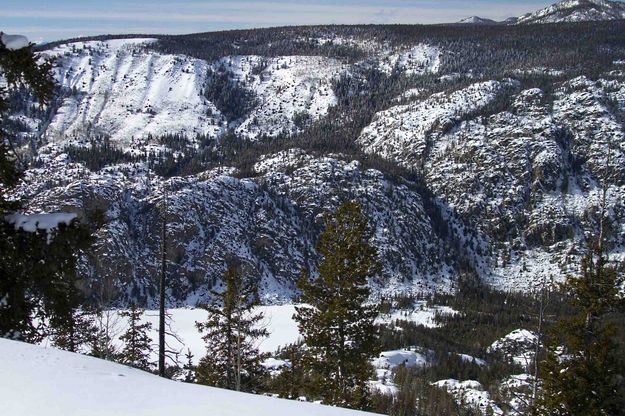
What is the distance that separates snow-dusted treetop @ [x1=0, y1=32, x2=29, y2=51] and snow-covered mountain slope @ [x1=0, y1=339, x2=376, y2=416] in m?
5.67

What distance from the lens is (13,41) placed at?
10398 millimetres

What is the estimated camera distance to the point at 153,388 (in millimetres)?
8344

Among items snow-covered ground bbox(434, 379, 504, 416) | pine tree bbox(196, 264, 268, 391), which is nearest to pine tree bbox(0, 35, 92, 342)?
pine tree bbox(196, 264, 268, 391)

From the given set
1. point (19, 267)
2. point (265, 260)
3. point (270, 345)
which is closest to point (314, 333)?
point (19, 267)

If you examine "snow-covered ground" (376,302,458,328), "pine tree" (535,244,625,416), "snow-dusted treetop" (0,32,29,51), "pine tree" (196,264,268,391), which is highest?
"snow-dusted treetop" (0,32,29,51)

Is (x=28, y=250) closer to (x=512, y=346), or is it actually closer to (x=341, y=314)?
(x=341, y=314)

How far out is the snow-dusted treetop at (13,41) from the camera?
1037cm

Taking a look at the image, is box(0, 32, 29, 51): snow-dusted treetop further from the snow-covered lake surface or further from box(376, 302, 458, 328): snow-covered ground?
box(376, 302, 458, 328): snow-covered ground

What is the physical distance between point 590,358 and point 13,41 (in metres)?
18.6

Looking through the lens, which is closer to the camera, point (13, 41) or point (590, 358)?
point (13, 41)

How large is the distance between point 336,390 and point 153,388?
15.1 meters

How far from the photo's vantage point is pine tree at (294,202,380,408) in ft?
73.5

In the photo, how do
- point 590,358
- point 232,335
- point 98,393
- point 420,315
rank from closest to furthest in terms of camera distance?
1. point 98,393
2. point 590,358
3. point 232,335
4. point 420,315

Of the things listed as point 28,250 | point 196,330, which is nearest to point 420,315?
point 196,330
